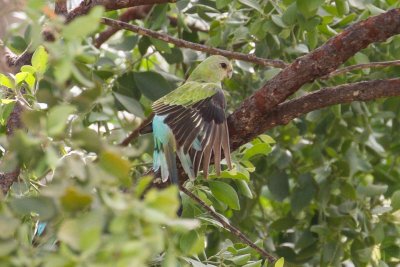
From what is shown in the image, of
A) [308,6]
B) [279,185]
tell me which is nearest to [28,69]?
[308,6]

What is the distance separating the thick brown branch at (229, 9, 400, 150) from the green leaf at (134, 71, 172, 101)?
2.64ft

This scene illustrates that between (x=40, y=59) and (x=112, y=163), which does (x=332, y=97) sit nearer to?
(x=40, y=59)

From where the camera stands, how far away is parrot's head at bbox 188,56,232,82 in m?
2.71

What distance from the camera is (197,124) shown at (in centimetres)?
212

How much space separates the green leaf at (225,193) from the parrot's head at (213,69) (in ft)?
2.28

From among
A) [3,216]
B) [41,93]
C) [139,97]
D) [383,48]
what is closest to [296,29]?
[383,48]

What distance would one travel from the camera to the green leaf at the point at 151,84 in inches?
106

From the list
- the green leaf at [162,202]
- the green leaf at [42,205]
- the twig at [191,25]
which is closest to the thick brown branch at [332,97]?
the green leaf at [42,205]

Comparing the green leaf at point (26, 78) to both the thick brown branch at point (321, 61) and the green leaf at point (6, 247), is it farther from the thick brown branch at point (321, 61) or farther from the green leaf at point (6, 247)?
the green leaf at point (6, 247)

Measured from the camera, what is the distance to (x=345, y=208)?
2723 mm

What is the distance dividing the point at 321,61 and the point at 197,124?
0.43 metres

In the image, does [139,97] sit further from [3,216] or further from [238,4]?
[3,216]

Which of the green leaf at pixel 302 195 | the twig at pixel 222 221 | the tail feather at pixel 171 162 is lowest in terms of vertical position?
the green leaf at pixel 302 195

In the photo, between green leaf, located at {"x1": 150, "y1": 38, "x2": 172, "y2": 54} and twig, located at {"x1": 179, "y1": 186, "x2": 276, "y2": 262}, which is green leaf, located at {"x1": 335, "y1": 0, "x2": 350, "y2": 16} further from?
twig, located at {"x1": 179, "y1": 186, "x2": 276, "y2": 262}
